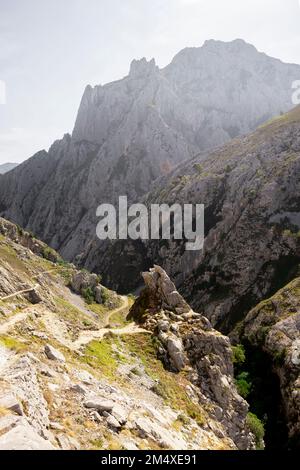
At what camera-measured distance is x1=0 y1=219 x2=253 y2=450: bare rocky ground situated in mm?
20594

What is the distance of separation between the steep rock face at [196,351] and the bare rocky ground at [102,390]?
156 mm

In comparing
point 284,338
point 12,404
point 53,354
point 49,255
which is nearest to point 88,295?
point 49,255

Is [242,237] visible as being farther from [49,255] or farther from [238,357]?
[49,255]

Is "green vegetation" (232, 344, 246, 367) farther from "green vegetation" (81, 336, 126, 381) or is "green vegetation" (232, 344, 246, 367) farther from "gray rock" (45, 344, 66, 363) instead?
"gray rock" (45, 344, 66, 363)

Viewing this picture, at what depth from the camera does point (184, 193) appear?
643 feet

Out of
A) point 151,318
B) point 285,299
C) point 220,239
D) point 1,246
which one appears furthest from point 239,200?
point 151,318

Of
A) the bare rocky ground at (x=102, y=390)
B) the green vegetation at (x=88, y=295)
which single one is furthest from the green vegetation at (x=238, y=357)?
the green vegetation at (x=88, y=295)

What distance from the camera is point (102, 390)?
2844 cm

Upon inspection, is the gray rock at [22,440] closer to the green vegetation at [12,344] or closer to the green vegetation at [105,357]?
the green vegetation at [12,344]

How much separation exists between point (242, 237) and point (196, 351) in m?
104

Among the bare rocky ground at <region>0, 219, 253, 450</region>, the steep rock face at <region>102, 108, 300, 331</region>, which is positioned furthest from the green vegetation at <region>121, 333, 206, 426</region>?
the steep rock face at <region>102, 108, 300, 331</region>

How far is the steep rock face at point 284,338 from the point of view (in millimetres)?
66500

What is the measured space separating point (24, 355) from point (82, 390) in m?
5.01
